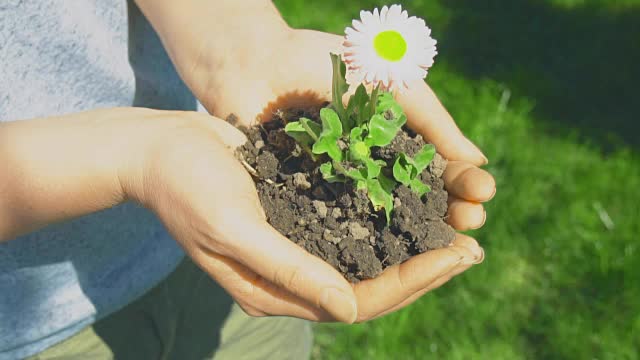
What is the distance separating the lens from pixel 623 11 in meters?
3.46

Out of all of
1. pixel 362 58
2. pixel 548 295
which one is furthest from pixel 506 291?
pixel 362 58

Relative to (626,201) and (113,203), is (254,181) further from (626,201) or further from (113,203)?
(626,201)

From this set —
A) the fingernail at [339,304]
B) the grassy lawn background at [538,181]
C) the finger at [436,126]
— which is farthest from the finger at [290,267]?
the grassy lawn background at [538,181]

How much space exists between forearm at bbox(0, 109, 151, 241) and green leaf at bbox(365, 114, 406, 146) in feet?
1.51

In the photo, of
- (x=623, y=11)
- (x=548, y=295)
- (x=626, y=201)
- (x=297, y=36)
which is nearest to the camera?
(x=297, y=36)

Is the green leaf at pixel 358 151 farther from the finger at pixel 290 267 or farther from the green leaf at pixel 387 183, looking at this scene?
the finger at pixel 290 267

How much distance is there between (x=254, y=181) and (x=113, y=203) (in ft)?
0.95

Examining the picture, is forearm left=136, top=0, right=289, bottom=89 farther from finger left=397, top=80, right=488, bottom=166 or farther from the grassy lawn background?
the grassy lawn background

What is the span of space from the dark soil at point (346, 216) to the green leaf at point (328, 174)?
37mm

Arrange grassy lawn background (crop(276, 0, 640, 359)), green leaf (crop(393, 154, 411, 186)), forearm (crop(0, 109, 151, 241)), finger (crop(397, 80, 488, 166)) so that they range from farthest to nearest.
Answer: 1. grassy lawn background (crop(276, 0, 640, 359))
2. finger (crop(397, 80, 488, 166))
3. green leaf (crop(393, 154, 411, 186))
4. forearm (crop(0, 109, 151, 241))

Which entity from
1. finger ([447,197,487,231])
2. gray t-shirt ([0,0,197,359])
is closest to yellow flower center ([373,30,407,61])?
finger ([447,197,487,231])

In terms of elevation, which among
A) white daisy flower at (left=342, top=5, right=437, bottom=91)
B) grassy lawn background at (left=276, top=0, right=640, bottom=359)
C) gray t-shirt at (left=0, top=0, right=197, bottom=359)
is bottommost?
grassy lawn background at (left=276, top=0, right=640, bottom=359)

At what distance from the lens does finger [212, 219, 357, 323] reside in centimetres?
131

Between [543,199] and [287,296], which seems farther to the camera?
[543,199]
